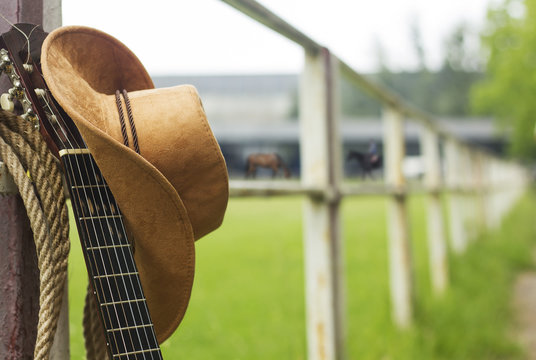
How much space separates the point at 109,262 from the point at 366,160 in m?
1.33

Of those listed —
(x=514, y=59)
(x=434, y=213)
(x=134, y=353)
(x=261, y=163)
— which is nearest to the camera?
(x=134, y=353)

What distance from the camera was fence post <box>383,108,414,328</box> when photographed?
3234 millimetres

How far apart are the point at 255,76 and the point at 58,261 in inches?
41.2

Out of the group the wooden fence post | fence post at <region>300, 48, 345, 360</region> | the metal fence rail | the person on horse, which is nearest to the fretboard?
the wooden fence post

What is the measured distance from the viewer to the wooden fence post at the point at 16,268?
2.77 feet

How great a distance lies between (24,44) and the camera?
83 cm

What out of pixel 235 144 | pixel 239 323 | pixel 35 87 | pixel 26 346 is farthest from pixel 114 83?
pixel 239 323

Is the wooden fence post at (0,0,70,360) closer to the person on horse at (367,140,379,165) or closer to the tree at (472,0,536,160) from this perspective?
the person on horse at (367,140,379,165)

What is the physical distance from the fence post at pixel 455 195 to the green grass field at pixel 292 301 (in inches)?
18.0

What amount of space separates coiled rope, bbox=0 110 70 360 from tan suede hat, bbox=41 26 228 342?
92 mm

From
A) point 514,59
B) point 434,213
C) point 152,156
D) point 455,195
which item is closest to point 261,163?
point 152,156

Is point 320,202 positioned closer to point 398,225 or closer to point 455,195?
point 398,225

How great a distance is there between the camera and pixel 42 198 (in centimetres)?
82

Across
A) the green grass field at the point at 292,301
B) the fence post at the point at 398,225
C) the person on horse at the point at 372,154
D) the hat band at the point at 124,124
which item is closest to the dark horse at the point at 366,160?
the person on horse at the point at 372,154
